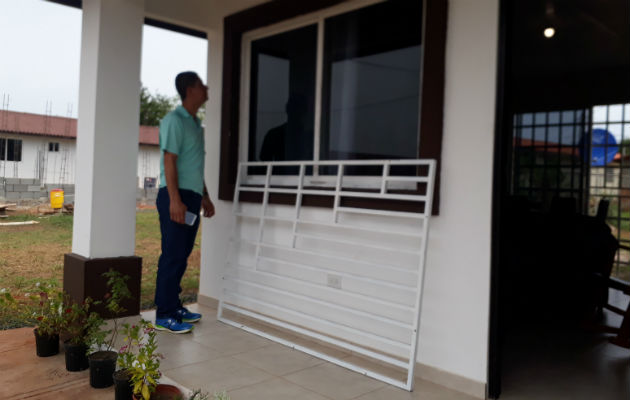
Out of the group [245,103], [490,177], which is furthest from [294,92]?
[490,177]

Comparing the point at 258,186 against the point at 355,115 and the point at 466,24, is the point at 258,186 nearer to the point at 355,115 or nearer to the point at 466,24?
the point at 355,115

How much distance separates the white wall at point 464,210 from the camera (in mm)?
2658

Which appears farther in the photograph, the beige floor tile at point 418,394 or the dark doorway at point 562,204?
the dark doorway at point 562,204

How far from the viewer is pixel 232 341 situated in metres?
3.44

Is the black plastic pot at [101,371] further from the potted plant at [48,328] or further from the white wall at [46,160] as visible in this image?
the white wall at [46,160]

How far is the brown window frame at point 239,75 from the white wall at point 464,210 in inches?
1.8

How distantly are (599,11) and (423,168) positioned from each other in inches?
116

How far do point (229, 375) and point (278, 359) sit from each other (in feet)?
1.29

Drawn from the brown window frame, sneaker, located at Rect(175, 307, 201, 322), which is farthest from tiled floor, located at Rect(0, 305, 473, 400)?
the brown window frame

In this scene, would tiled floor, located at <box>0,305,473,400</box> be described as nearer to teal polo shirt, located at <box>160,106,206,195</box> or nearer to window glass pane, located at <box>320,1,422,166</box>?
teal polo shirt, located at <box>160,106,206,195</box>

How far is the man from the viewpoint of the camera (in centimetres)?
352

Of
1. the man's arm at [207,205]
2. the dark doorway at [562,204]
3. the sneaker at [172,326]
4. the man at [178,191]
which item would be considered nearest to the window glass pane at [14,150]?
the man at [178,191]

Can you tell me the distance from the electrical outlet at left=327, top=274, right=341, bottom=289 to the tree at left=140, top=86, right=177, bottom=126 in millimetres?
6436

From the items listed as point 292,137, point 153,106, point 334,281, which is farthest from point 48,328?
point 153,106
